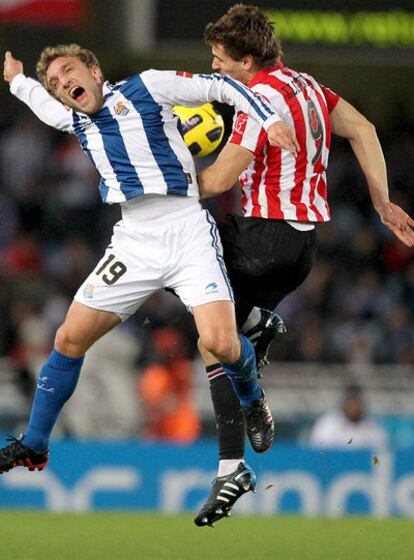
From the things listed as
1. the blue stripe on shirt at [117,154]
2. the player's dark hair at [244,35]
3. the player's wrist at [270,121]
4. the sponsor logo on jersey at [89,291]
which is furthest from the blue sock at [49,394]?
the player's dark hair at [244,35]

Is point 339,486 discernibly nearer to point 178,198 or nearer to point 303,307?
point 303,307

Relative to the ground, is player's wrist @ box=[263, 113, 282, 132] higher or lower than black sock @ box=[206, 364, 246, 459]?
higher

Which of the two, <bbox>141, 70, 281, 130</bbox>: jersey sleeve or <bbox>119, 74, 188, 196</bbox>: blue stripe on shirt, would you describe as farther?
<bbox>119, 74, 188, 196</bbox>: blue stripe on shirt

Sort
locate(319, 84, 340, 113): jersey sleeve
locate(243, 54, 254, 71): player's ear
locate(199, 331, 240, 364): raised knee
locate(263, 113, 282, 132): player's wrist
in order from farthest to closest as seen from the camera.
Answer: locate(319, 84, 340, 113): jersey sleeve, locate(243, 54, 254, 71): player's ear, locate(199, 331, 240, 364): raised knee, locate(263, 113, 282, 132): player's wrist

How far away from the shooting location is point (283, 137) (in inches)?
250

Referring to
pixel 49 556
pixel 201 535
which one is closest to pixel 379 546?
pixel 201 535

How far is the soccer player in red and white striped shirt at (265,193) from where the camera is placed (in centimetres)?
706

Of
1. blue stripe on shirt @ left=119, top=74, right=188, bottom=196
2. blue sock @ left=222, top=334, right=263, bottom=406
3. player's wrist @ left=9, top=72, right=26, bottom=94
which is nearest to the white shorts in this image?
blue stripe on shirt @ left=119, top=74, right=188, bottom=196

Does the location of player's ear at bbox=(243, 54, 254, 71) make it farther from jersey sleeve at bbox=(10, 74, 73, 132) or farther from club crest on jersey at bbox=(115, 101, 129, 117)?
jersey sleeve at bbox=(10, 74, 73, 132)

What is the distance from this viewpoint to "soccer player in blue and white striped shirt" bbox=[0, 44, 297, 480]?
6930 mm

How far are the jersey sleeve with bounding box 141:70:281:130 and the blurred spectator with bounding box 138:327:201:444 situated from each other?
539 cm

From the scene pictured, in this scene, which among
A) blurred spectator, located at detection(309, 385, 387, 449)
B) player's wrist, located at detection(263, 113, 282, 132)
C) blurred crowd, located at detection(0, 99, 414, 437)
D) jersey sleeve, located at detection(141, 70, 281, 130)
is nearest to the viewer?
player's wrist, located at detection(263, 113, 282, 132)

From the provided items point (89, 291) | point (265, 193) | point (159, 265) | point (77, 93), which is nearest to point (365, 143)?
point (265, 193)

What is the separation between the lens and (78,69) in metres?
6.98
